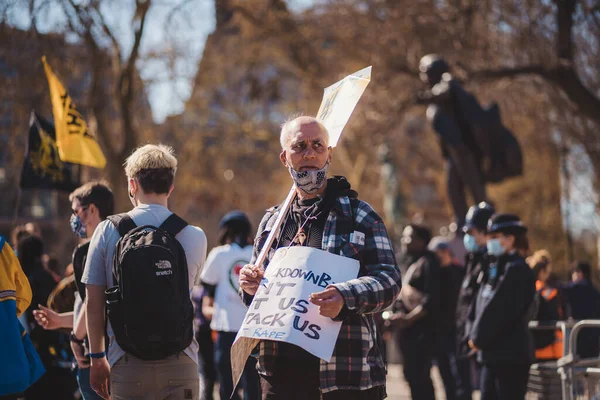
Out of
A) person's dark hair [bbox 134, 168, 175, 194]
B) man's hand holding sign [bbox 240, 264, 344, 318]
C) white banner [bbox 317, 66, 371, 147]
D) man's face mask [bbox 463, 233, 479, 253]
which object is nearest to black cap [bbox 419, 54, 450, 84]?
man's face mask [bbox 463, 233, 479, 253]

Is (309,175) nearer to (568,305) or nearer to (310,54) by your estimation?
(568,305)

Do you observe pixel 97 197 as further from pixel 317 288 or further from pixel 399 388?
pixel 399 388

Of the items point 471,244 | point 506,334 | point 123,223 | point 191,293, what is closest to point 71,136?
point 471,244

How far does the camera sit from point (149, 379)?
4172 mm

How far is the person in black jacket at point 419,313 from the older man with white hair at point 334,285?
172 inches

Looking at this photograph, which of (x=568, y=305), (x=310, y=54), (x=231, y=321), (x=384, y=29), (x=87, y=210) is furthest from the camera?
(x=310, y=54)

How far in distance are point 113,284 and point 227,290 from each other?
371 centimetres

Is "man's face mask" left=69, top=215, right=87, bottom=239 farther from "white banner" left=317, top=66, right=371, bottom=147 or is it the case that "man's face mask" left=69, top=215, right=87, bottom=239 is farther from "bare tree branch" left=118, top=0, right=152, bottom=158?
"bare tree branch" left=118, top=0, right=152, bottom=158

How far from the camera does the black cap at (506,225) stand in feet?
21.2

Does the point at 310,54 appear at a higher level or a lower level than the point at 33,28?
higher

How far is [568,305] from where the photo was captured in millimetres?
11094

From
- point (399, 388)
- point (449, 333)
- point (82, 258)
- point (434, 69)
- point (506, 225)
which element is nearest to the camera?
point (82, 258)

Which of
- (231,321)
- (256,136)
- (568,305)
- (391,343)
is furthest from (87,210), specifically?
(256,136)

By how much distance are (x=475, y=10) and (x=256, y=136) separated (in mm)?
11892
